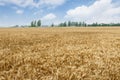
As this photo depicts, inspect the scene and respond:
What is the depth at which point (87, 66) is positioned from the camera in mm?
7270

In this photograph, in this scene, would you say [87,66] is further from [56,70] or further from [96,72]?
[56,70]

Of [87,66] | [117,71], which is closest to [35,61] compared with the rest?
[87,66]

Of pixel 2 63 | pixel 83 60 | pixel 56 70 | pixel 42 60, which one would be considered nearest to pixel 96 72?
pixel 56 70

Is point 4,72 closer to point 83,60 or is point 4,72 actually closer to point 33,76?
point 33,76

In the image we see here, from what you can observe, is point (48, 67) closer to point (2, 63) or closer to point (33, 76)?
point (33, 76)

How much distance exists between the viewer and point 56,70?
6.63m

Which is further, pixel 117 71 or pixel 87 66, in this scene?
pixel 87 66

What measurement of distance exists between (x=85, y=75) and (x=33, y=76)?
1.65 meters

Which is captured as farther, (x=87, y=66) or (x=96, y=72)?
(x=87, y=66)

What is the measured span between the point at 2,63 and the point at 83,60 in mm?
3364

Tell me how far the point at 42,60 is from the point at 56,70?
170cm

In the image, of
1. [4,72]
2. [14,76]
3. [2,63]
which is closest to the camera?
[14,76]

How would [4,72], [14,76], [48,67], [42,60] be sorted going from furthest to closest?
[42,60] < [48,67] < [4,72] < [14,76]

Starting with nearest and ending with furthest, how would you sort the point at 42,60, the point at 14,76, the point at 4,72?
the point at 14,76
the point at 4,72
the point at 42,60
